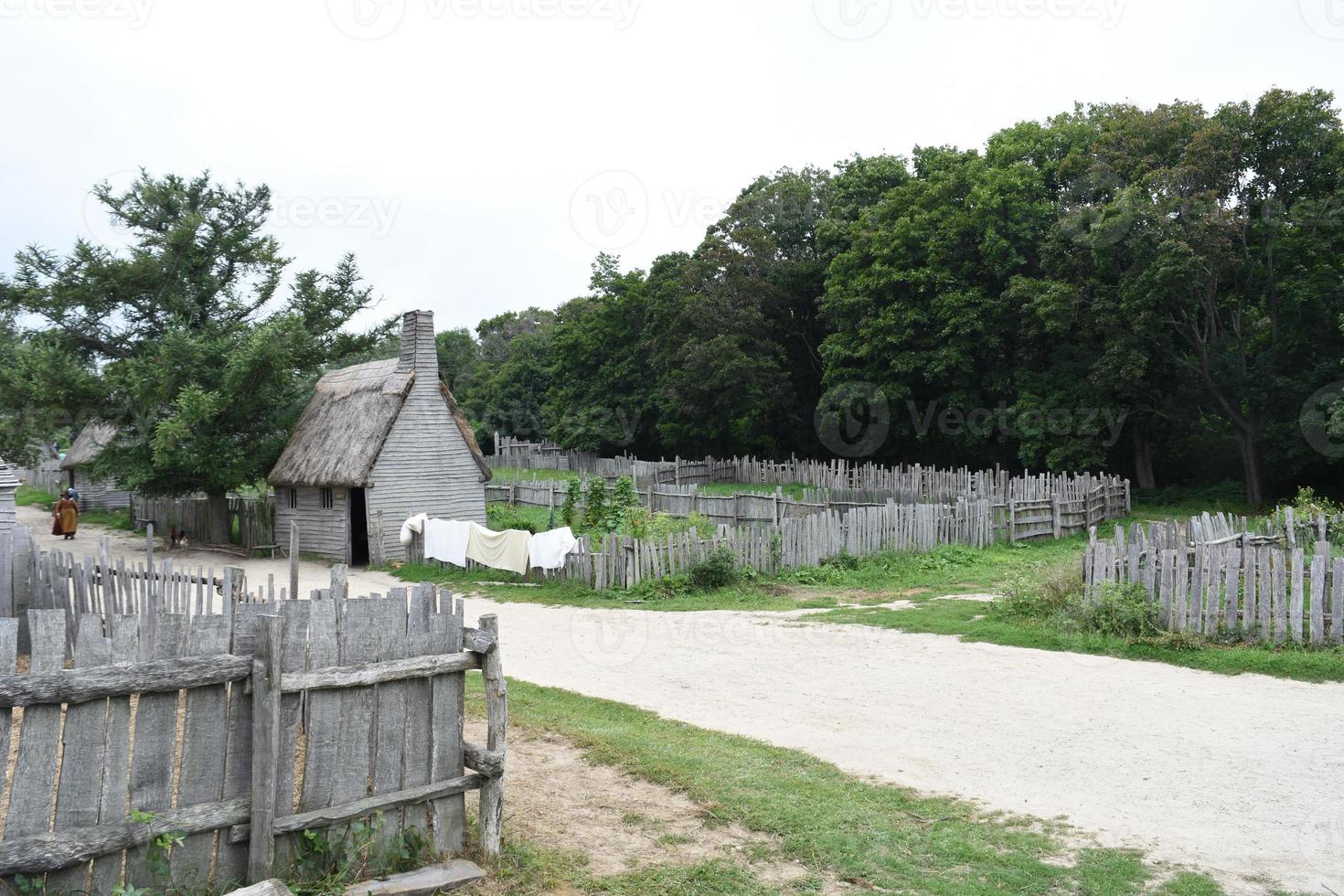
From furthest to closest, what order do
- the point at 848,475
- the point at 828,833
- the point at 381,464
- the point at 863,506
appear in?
the point at 848,475 < the point at 381,464 < the point at 863,506 < the point at 828,833

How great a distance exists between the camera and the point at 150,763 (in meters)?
4.75

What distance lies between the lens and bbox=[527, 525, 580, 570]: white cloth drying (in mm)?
18719

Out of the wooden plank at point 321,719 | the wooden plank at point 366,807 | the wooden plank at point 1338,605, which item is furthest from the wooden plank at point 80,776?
the wooden plank at point 1338,605

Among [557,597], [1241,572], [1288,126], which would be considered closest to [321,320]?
[557,597]

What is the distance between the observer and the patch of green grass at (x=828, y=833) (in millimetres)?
5703

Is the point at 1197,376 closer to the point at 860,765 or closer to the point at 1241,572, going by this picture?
the point at 1241,572

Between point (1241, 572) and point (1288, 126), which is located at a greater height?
point (1288, 126)

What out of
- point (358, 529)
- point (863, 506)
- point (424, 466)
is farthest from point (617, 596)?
point (358, 529)

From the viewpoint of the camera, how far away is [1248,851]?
6273 mm

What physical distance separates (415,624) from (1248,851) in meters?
5.77

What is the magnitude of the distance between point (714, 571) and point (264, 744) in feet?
43.6

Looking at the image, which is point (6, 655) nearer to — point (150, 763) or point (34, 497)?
point (150, 763)

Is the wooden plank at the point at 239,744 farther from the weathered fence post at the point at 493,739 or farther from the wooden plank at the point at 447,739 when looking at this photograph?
the weathered fence post at the point at 493,739

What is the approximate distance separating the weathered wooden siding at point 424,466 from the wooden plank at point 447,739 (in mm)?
18847
